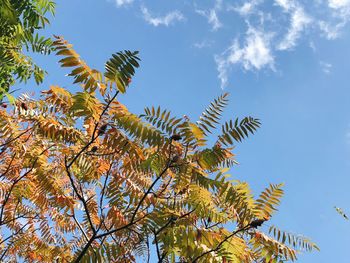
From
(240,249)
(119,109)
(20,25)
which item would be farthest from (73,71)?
(20,25)

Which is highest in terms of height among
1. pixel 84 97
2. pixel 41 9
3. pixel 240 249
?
pixel 41 9

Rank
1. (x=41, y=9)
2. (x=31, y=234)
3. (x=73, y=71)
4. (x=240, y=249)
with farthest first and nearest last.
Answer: (x=31, y=234) < (x=41, y=9) < (x=240, y=249) < (x=73, y=71)

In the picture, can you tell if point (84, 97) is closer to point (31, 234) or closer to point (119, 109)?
point (119, 109)

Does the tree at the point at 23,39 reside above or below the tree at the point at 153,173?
above

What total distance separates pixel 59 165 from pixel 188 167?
7.75 feet

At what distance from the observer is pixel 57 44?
10.4 ft

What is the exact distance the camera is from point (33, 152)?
483 centimetres

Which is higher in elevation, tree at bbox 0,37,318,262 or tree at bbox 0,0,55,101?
tree at bbox 0,0,55,101

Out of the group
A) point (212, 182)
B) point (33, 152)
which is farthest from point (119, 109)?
point (33, 152)

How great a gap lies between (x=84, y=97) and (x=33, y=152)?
82.7 inches

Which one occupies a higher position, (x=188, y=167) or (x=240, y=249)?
(x=188, y=167)

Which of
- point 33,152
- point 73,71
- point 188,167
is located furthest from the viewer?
point 33,152

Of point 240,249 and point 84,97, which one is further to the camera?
point 240,249

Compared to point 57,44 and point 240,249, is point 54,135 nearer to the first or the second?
point 57,44
